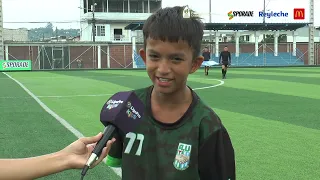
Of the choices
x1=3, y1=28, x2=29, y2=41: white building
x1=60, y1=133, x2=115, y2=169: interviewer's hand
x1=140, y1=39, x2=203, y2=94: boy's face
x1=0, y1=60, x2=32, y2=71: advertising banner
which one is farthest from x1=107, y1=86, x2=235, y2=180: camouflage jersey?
x1=3, y1=28, x2=29, y2=41: white building

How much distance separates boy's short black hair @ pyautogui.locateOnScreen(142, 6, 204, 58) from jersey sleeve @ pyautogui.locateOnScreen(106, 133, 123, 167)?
0.46m

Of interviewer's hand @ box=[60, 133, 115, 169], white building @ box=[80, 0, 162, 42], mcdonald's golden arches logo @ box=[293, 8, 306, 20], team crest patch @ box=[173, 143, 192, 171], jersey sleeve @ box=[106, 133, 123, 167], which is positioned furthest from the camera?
white building @ box=[80, 0, 162, 42]

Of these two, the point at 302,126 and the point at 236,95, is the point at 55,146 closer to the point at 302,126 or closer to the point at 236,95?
the point at 302,126

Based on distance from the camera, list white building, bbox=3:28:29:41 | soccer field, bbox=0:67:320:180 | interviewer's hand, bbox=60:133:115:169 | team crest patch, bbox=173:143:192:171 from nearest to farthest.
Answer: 1. interviewer's hand, bbox=60:133:115:169
2. team crest patch, bbox=173:143:192:171
3. soccer field, bbox=0:67:320:180
4. white building, bbox=3:28:29:41

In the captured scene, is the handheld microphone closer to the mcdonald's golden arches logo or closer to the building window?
the mcdonald's golden arches logo

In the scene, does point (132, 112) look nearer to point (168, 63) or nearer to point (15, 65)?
point (168, 63)

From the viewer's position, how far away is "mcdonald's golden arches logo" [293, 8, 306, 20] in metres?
50.0

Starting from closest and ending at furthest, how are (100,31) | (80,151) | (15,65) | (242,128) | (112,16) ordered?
(80,151) → (242,128) → (15,65) → (100,31) → (112,16)

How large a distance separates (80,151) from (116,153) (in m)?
0.44

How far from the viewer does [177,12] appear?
1951 mm

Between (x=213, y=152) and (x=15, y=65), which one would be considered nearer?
(x=213, y=152)

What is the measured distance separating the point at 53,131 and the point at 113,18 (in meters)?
62.8

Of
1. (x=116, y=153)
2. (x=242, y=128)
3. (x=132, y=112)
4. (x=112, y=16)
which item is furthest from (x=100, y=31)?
(x=132, y=112)

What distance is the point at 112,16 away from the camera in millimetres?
69062
